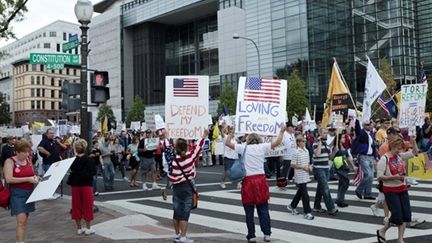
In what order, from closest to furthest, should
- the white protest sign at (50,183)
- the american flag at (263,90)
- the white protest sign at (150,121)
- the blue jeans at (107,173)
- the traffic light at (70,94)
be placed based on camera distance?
the white protest sign at (50,183)
the american flag at (263,90)
the traffic light at (70,94)
the blue jeans at (107,173)
the white protest sign at (150,121)

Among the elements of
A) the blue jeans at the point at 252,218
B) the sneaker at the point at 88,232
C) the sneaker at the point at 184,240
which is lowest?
the sneaker at the point at 88,232

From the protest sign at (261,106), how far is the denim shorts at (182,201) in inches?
56.0

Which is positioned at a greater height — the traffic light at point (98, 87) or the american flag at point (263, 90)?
the traffic light at point (98, 87)

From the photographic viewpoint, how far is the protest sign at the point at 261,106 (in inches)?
340

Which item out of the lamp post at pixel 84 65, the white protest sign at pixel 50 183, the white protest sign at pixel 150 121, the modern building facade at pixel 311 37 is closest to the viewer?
the white protest sign at pixel 50 183

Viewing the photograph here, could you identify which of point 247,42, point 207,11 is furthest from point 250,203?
point 207,11

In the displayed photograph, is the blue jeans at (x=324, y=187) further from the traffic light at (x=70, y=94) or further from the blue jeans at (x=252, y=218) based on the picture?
the traffic light at (x=70, y=94)

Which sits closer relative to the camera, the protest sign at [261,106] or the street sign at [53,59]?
the protest sign at [261,106]

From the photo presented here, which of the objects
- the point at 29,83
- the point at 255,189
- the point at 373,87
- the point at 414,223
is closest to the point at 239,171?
the point at 255,189

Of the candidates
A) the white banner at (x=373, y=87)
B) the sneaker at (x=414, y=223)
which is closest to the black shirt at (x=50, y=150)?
the white banner at (x=373, y=87)

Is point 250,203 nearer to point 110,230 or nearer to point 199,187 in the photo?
point 110,230

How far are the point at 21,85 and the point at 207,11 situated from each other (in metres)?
69.9

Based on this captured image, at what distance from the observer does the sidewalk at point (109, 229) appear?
27.0ft

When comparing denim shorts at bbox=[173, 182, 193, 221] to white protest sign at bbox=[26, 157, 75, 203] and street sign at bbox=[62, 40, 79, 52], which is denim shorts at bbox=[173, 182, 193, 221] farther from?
street sign at bbox=[62, 40, 79, 52]
